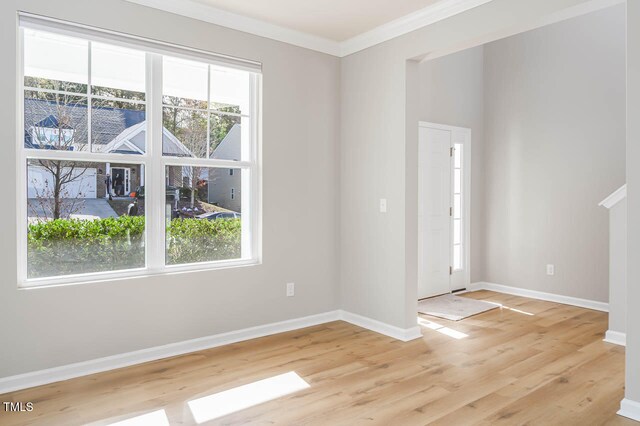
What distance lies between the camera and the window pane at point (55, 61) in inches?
116

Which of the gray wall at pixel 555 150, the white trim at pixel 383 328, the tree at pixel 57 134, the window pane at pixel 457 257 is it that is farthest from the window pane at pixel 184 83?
the gray wall at pixel 555 150

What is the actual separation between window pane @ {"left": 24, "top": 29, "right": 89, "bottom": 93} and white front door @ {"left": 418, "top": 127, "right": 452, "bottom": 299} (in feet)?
11.8

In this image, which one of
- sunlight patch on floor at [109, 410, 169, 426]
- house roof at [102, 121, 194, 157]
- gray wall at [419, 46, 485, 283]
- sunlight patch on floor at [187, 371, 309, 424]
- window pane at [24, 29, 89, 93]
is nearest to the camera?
sunlight patch on floor at [109, 410, 169, 426]

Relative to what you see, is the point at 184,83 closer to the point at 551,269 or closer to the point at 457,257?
the point at 457,257

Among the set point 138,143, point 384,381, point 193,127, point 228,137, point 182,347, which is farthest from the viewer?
point 228,137

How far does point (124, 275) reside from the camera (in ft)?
10.8

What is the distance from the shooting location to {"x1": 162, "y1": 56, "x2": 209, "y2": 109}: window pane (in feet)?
11.5

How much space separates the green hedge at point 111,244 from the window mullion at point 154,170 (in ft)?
0.24

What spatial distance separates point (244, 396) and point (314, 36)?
3.19 meters

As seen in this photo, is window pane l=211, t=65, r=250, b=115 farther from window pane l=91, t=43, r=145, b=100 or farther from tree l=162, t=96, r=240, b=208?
window pane l=91, t=43, r=145, b=100

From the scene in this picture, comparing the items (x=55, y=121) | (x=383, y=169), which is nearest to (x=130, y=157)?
(x=55, y=121)

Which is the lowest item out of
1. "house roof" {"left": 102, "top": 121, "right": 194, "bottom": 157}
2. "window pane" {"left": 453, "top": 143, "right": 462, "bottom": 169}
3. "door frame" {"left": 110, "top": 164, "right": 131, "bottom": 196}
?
"door frame" {"left": 110, "top": 164, "right": 131, "bottom": 196}

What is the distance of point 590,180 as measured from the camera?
193 inches

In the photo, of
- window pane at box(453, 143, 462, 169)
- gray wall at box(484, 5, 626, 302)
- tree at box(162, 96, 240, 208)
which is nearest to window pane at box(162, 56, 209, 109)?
tree at box(162, 96, 240, 208)
